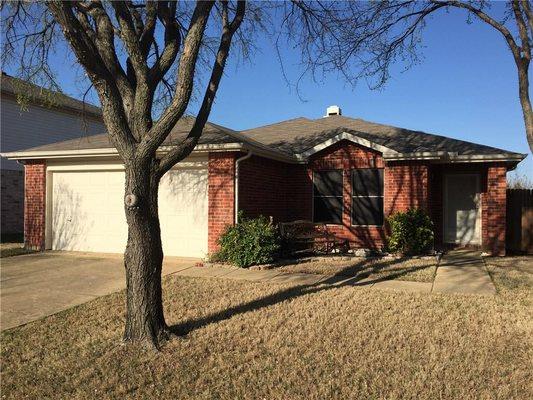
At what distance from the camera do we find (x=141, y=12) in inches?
282

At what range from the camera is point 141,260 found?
5090 mm

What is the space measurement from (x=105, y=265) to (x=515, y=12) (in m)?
9.41

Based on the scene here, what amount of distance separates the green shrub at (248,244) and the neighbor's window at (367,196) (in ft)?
11.0

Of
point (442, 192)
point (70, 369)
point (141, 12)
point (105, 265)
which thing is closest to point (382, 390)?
point (70, 369)

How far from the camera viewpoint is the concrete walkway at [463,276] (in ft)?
25.7

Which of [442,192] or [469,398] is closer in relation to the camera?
[469,398]

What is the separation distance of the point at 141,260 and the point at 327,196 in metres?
8.87

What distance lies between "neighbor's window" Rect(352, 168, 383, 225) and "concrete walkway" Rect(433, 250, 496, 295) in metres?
2.14

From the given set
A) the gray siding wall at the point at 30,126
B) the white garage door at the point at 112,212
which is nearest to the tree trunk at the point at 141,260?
the white garage door at the point at 112,212

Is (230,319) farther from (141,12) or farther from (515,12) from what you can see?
(515,12)

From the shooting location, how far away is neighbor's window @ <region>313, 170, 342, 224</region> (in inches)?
518

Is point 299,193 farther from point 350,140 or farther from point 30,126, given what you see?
point 30,126

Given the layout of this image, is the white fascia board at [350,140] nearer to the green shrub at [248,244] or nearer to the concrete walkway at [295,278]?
the green shrub at [248,244]

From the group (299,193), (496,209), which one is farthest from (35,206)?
(496,209)
